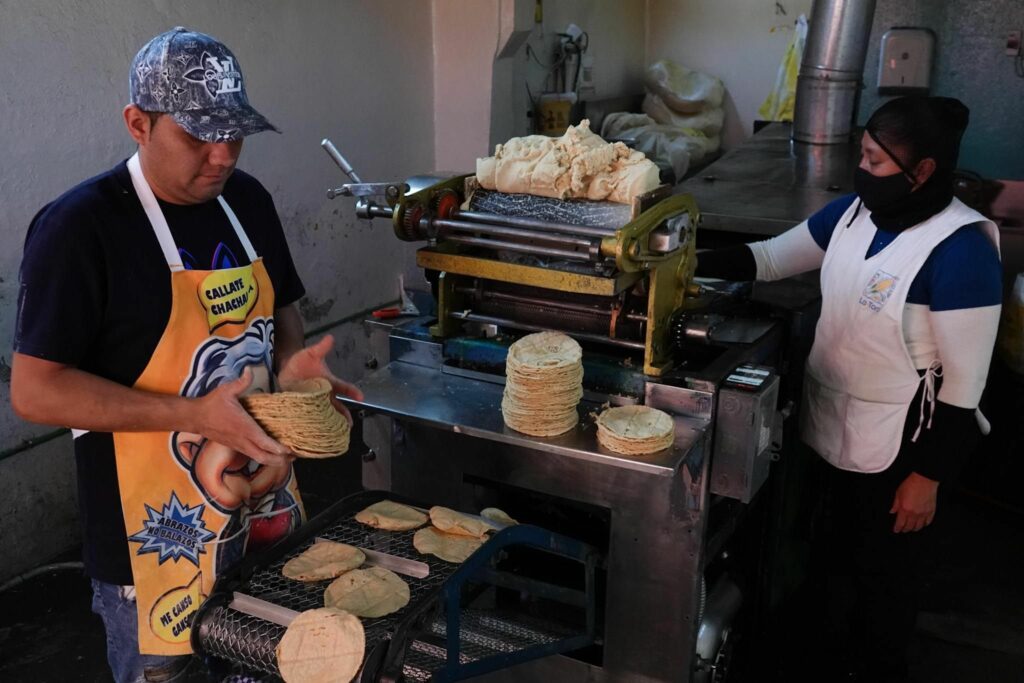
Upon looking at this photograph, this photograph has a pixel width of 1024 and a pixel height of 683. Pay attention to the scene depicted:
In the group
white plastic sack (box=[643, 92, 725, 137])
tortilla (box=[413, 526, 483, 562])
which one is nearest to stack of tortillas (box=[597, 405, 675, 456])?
tortilla (box=[413, 526, 483, 562])

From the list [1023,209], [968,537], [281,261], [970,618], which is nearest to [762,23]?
[1023,209]

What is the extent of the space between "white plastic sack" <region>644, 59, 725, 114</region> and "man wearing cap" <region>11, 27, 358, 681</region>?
5293 millimetres

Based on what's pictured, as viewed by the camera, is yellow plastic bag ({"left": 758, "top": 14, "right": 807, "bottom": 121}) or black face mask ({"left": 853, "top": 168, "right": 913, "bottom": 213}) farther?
yellow plastic bag ({"left": 758, "top": 14, "right": 807, "bottom": 121})

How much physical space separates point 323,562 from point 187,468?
291 mm

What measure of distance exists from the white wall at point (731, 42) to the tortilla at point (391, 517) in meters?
5.78

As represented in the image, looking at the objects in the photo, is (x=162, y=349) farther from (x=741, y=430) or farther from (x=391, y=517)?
(x=741, y=430)

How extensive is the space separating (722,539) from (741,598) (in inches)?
10.6

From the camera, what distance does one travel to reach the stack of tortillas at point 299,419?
152 centimetres

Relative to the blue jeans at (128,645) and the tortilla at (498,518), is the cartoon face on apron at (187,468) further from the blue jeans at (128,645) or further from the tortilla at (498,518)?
the tortilla at (498,518)

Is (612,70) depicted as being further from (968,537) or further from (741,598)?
(741,598)

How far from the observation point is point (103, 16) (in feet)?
9.86

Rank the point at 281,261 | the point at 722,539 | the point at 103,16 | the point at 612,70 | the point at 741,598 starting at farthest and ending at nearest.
A: the point at 612,70, the point at 103,16, the point at 741,598, the point at 722,539, the point at 281,261

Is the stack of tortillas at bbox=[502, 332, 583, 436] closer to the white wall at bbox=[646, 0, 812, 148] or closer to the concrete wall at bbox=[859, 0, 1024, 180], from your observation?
the concrete wall at bbox=[859, 0, 1024, 180]

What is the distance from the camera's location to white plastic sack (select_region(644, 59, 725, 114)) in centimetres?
652
